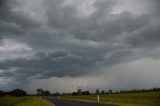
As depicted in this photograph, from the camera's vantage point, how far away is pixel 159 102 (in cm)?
4250

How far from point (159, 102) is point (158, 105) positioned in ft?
7.10

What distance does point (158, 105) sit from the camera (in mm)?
40438

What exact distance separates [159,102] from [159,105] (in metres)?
2.61

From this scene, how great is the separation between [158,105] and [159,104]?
815mm

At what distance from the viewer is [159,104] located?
1622 inches

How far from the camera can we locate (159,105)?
1574 inches

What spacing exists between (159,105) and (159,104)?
126 centimetres
